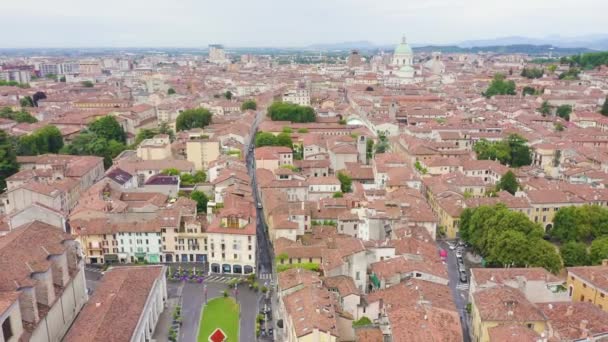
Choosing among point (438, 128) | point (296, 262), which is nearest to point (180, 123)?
point (438, 128)

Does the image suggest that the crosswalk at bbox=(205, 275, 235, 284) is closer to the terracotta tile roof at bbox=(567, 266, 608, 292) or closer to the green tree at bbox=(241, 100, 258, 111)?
the terracotta tile roof at bbox=(567, 266, 608, 292)

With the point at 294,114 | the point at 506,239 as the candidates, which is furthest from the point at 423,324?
the point at 294,114

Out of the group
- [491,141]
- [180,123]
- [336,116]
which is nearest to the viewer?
[491,141]

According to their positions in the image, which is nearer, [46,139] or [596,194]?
[596,194]

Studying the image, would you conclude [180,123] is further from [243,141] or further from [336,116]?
[336,116]

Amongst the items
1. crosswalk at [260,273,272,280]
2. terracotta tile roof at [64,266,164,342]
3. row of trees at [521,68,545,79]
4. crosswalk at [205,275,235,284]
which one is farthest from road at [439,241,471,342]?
row of trees at [521,68,545,79]

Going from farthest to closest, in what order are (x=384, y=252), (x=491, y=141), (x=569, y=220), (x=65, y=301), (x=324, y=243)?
(x=491, y=141)
(x=569, y=220)
(x=324, y=243)
(x=384, y=252)
(x=65, y=301)

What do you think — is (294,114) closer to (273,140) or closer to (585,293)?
(273,140)
